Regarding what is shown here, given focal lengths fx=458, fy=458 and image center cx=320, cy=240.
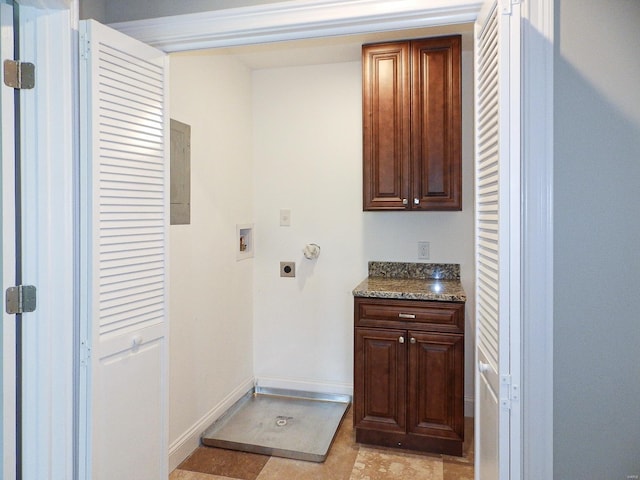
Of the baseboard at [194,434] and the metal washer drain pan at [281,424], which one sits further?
the metal washer drain pan at [281,424]

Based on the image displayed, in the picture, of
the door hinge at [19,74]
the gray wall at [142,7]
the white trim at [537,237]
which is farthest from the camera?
the gray wall at [142,7]

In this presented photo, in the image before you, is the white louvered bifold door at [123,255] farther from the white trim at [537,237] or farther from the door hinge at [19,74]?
the white trim at [537,237]

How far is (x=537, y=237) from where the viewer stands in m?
1.31

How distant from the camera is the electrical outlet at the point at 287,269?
3.56m

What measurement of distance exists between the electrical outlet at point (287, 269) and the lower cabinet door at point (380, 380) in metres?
0.95

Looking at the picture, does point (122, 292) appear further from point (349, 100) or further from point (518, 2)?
point (349, 100)

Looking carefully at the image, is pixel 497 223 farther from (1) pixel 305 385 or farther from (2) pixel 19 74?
(1) pixel 305 385

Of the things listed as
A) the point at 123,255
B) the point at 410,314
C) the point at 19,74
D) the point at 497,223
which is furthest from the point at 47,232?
the point at 410,314

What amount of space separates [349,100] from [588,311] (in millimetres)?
2476

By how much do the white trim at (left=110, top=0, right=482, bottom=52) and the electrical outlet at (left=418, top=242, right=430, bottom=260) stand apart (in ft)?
6.08

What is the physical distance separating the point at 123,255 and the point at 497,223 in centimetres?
128

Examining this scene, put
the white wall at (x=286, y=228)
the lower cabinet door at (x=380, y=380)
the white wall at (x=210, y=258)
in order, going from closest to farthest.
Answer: the white wall at (x=210, y=258), the lower cabinet door at (x=380, y=380), the white wall at (x=286, y=228)

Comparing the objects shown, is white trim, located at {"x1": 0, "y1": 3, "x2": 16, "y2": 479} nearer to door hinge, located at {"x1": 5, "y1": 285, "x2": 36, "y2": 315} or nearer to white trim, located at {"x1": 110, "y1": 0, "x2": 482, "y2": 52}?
door hinge, located at {"x1": 5, "y1": 285, "x2": 36, "y2": 315}

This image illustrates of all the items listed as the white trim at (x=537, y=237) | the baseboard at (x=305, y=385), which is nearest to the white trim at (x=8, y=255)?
the white trim at (x=537, y=237)
